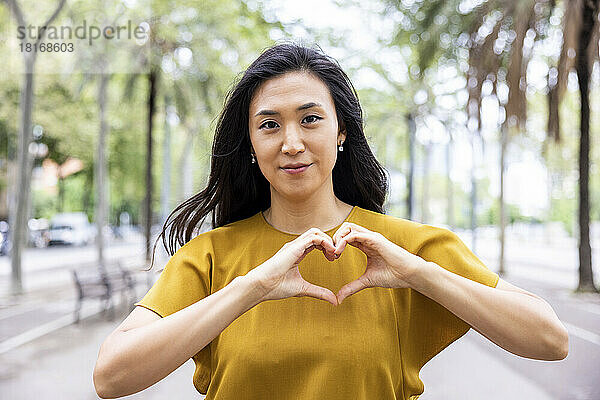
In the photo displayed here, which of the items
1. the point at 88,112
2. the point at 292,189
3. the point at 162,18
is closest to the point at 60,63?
the point at 88,112

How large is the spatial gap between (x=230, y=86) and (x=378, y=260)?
0.66 metres

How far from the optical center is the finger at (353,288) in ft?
4.53

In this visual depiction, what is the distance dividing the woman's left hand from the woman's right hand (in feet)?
0.14

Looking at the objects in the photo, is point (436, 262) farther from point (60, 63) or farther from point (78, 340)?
point (60, 63)

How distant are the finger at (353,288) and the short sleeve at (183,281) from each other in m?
0.34

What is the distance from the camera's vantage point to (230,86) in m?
1.71


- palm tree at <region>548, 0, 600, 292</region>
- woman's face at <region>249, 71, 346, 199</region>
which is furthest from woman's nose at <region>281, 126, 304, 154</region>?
palm tree at <region>548, 0, 600, 292</region>

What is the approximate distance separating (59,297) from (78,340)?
139 inches

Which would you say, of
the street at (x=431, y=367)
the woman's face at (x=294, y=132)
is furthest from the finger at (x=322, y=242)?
the street at (x=431, y=367)

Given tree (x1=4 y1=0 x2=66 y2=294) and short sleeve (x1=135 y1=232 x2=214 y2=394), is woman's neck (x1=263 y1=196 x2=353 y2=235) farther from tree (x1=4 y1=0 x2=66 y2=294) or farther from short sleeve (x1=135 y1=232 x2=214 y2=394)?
tree (x1=4 y1=0 x2=66 y2=294)

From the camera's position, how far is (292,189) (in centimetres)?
149

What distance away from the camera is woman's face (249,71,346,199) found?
1442mm

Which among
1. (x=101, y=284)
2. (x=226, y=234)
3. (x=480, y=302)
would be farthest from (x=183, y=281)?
(x=101, y=284)

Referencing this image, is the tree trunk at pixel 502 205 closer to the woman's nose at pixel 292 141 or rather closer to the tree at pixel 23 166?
the tree at pixel 23 166
